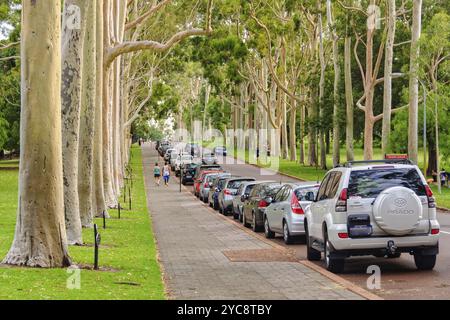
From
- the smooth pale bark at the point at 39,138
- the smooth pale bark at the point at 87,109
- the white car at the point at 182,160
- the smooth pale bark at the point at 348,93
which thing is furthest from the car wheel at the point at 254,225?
the white car at the point at 182,160

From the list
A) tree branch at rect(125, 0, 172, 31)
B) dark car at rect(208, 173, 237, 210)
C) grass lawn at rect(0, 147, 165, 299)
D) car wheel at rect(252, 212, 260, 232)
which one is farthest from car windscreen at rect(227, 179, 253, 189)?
grass lawn at rect(0, 147, 165, 299)

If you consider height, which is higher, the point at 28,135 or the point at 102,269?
the point at 28,135

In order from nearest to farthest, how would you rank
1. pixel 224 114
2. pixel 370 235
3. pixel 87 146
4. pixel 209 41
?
1. pixel 370 235
2. pixel 87 146
3. pixel 209 41
4. pixel 224 114

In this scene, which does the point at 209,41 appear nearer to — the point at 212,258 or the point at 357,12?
the point at 357,12

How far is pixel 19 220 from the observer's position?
1433cm

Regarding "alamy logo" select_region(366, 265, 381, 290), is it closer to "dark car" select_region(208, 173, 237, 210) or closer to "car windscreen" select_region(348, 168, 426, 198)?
"car windscreen" select_region(348, 168, 426, 198)

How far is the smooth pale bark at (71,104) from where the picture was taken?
18016 millimetres

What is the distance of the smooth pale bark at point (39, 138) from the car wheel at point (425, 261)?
632 cm

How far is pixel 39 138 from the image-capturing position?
14.0 m

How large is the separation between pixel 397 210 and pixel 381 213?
27 centimetres

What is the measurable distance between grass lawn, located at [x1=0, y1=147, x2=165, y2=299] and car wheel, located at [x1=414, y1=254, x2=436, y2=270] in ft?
15.2

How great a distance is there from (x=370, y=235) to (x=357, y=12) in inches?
1433

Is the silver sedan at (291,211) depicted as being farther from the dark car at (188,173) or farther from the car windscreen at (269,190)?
the dark car at (188,173)

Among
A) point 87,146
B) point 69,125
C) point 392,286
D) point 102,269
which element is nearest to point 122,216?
point 87,146
